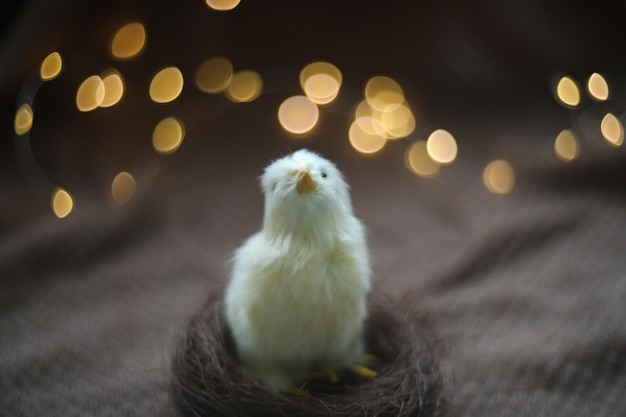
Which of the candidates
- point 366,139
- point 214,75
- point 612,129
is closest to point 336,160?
point 366,139

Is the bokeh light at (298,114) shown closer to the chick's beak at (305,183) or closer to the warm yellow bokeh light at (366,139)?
the warm yellow bokeh light at (366,139)

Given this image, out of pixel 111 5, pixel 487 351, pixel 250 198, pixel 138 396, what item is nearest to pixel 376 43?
pixel 250 198

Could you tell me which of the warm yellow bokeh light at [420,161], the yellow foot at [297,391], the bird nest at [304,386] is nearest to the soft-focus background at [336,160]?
A: the warm yellow bokeh light at [420,161]

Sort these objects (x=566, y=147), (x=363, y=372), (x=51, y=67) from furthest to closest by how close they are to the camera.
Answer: (x=566, y=147), (x=51, y=67), (x=363, y=372)

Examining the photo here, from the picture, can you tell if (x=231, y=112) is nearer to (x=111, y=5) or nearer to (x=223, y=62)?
(x=223, y=62)

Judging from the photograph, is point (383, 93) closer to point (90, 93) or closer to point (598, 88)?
point (598, 88)

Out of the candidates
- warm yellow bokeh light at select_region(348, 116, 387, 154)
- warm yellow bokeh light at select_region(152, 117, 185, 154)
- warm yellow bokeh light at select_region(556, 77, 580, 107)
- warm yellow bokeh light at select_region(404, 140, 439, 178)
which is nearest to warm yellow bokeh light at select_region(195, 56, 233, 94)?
warm yellow bokeh light at select_region(152, 117, 185, 154)
